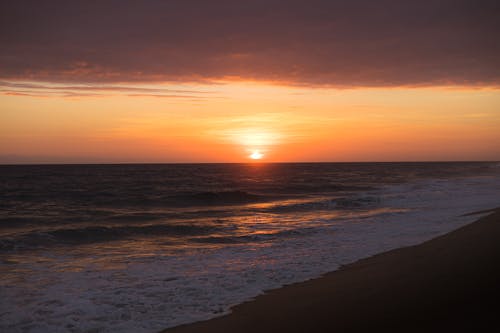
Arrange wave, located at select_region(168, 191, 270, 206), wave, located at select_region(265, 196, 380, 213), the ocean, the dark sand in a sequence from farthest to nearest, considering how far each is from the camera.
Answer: wave, located at select_region(168, 191, 270, 206) → wave, located at select_region(265, 196, 380, 213) → the ocean → the dark sand

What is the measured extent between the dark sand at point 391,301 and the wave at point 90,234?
9.75 metres

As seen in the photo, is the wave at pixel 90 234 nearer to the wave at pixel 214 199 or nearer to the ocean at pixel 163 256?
the ocean at pixel 163 256

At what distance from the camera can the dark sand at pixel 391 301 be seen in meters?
5.60

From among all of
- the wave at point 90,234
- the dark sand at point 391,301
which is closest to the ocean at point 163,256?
the wave at point 90,234

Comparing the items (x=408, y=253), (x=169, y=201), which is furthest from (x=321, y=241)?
(x=169, y=201)

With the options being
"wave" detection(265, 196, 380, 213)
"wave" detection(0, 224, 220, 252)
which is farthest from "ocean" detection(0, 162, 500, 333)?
"wave" detection(265, 196, 380, 213)

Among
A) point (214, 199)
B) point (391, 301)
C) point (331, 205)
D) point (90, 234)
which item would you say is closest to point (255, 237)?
point (90, 234)

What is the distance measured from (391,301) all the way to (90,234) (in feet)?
45.4

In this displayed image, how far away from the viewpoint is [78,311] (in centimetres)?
749

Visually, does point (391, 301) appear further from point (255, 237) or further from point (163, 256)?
point (255, 237)

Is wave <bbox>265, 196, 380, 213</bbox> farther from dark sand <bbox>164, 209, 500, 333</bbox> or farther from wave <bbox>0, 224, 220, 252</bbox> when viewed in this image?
dark sand <bbox>164, 209, 500, 333</bbox>

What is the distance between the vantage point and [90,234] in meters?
17.1

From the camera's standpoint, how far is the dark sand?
5.60m

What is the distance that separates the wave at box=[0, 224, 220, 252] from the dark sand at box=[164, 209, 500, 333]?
9755 mm
